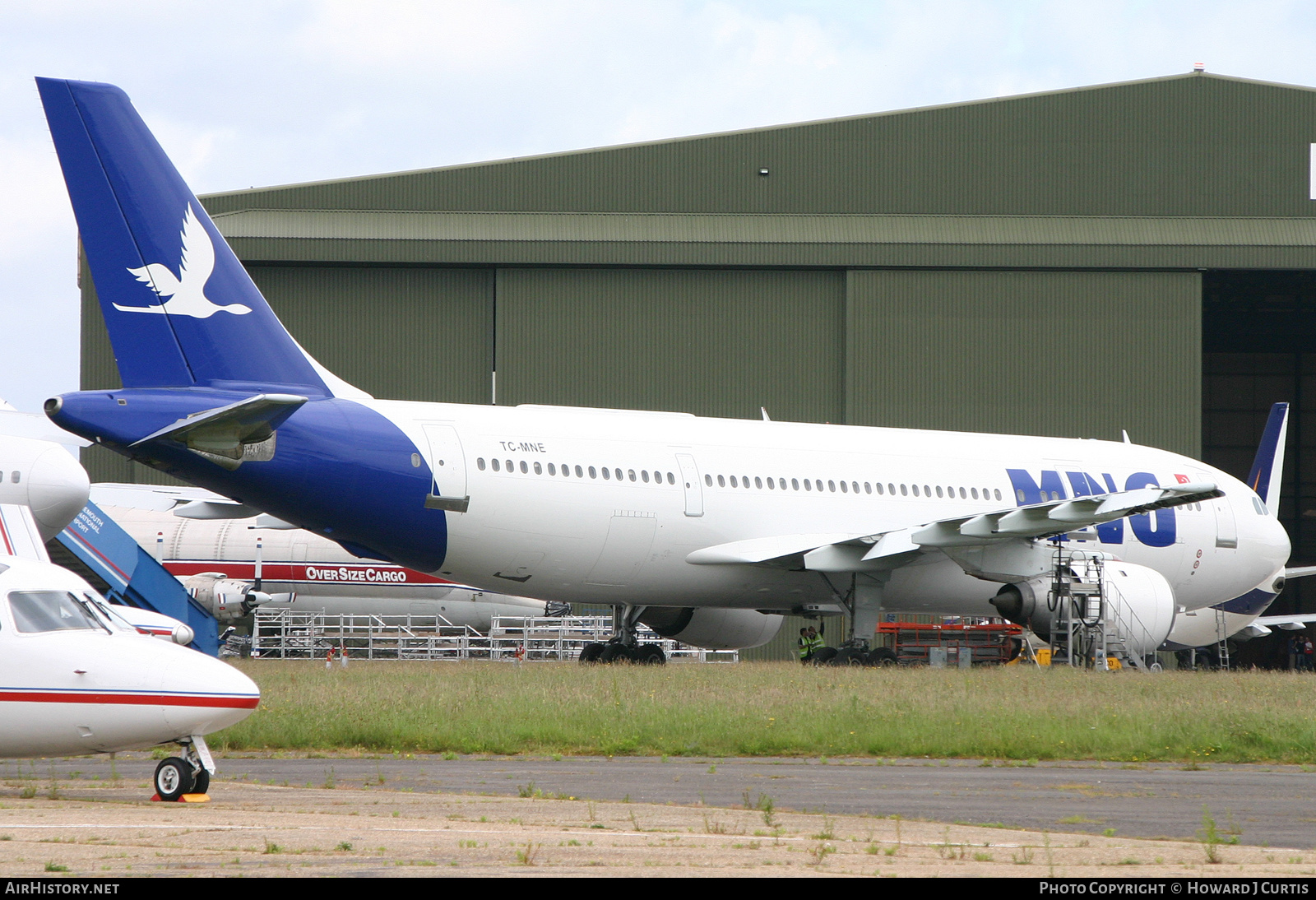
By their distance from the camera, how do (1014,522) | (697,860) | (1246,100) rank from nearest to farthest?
(697,860) < (1014,522) < (1246,100)

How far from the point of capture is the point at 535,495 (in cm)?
2183

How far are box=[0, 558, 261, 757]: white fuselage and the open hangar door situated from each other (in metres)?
47.5

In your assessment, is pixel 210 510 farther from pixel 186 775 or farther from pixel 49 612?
pixel 186 775

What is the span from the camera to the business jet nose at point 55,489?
914 inches

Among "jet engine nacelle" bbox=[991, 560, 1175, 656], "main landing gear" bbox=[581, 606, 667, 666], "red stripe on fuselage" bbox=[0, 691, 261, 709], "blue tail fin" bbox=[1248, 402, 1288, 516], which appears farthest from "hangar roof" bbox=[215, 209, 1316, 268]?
"red stripe on fuselage" bbox=[0, 691, 261, 709]

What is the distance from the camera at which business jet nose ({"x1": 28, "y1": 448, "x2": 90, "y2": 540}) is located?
23.2m

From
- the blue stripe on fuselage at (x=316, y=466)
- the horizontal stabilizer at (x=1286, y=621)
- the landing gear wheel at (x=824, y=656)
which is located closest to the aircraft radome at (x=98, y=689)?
the blue stripe on fuselage at (x=316, y=466)

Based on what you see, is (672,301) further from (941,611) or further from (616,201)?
(941,611)

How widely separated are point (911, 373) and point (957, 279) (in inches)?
108

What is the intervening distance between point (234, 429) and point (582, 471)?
536 cm

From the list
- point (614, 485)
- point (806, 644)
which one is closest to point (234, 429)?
point (614, 485)

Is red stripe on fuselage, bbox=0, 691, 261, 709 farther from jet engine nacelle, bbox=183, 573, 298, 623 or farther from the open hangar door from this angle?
the open hangar door

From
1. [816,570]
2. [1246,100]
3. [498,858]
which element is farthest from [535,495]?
[1246,100]

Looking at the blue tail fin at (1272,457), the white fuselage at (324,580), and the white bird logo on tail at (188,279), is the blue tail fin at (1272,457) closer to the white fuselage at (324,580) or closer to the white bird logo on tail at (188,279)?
the white fuselage at (324,580)
